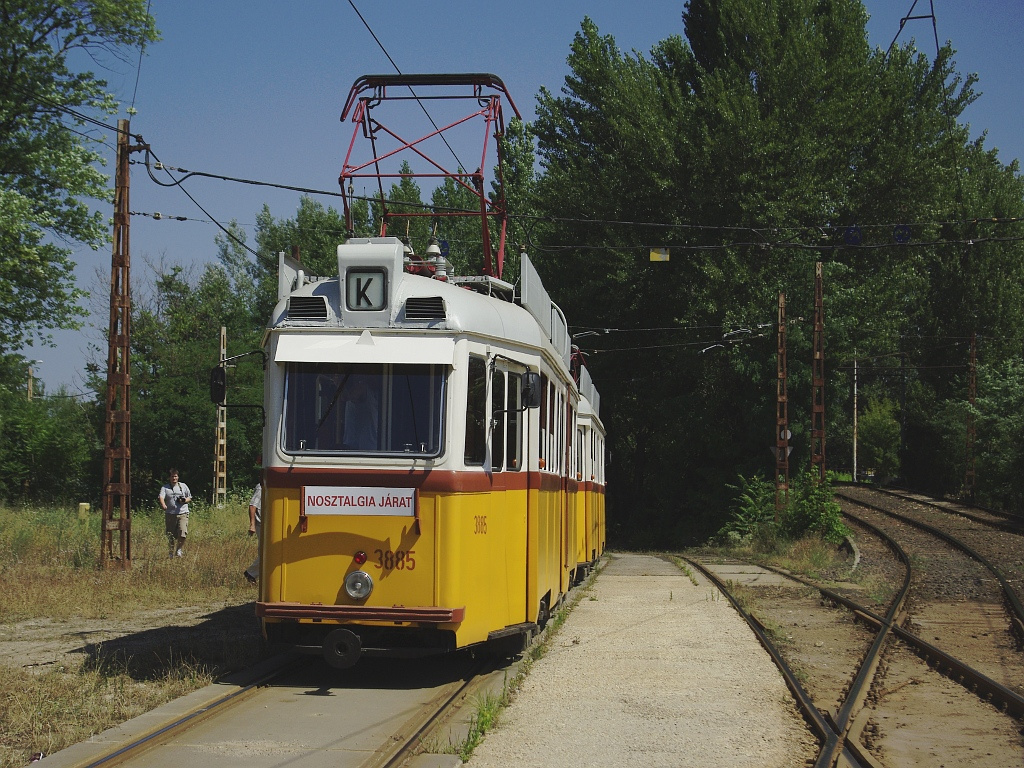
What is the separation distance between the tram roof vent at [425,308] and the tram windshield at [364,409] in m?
0.39

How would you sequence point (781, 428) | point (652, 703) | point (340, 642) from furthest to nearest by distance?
1. point (781, 428)
2. point (340, 642)
3. point (652, 703)

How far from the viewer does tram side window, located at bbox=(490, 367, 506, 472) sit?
8891 millimetres

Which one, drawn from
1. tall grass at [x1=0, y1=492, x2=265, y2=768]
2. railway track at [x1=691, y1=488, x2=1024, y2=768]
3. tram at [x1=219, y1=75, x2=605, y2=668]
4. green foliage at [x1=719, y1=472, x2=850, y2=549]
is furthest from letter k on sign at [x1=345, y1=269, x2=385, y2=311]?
green foliage at [x1=719, y1=472, x2=850, y2=549]

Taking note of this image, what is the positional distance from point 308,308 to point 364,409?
3.06 ft

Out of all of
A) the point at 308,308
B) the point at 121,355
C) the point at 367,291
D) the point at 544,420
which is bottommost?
the point at 544,420

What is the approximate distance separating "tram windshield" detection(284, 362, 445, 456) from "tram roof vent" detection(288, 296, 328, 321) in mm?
403

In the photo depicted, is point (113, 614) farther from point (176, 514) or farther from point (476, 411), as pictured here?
point (476, 411)

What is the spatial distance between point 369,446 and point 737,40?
2926cm

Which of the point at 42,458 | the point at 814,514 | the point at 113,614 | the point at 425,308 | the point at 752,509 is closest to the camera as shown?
the point at 425,308

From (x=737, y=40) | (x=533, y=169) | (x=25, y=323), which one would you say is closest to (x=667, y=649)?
(x=25, y=323)

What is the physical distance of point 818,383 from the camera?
2967cm

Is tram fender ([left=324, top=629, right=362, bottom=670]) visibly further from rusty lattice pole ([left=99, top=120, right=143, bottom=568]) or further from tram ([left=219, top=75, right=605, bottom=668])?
rusty lattice pole ([left=99, top=120, right=143, bottom=568])

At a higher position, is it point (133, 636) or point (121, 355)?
point (121, 355)

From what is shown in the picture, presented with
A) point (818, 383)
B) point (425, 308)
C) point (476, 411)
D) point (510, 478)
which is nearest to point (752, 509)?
point (818, 383)
